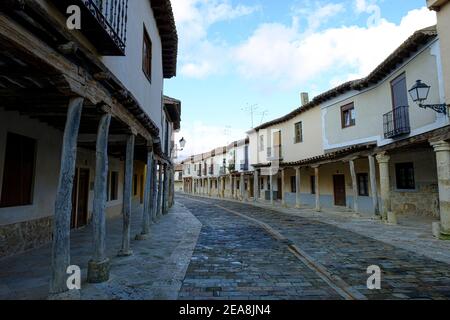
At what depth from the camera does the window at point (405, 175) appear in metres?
Result: 13.9

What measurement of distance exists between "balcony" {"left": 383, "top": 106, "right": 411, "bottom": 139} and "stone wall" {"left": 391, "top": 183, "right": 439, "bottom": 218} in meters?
3.30

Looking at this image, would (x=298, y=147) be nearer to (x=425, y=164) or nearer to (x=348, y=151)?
(x=348, y=151)

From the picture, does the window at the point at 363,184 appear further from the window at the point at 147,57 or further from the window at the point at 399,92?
the window at the point at 147,57

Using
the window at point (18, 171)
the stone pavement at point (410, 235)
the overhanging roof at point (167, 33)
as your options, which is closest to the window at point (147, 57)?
the overhanging roof at point (167, 33)

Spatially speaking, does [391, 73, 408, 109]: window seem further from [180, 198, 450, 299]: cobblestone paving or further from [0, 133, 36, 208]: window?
[0, 133, 36, 208]: window

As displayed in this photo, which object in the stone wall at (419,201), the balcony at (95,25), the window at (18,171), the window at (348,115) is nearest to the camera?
the balcony at (95,25)

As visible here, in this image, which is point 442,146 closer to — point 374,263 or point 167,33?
point 374,263

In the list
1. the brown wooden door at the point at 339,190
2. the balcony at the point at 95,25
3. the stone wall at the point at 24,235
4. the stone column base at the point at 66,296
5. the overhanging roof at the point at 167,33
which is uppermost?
the overhanging roof at the point at 167,33

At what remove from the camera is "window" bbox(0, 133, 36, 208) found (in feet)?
19.3

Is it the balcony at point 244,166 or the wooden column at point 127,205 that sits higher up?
the balcony at point 244,166

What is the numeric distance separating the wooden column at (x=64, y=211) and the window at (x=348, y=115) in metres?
14.3

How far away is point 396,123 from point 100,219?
11.2 meters

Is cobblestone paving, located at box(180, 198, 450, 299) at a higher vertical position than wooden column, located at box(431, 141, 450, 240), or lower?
lower

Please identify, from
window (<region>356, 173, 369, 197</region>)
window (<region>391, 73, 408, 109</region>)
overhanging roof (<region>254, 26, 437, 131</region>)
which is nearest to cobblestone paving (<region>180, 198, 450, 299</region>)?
window (<region>391, 73, 408, 109</region>)
